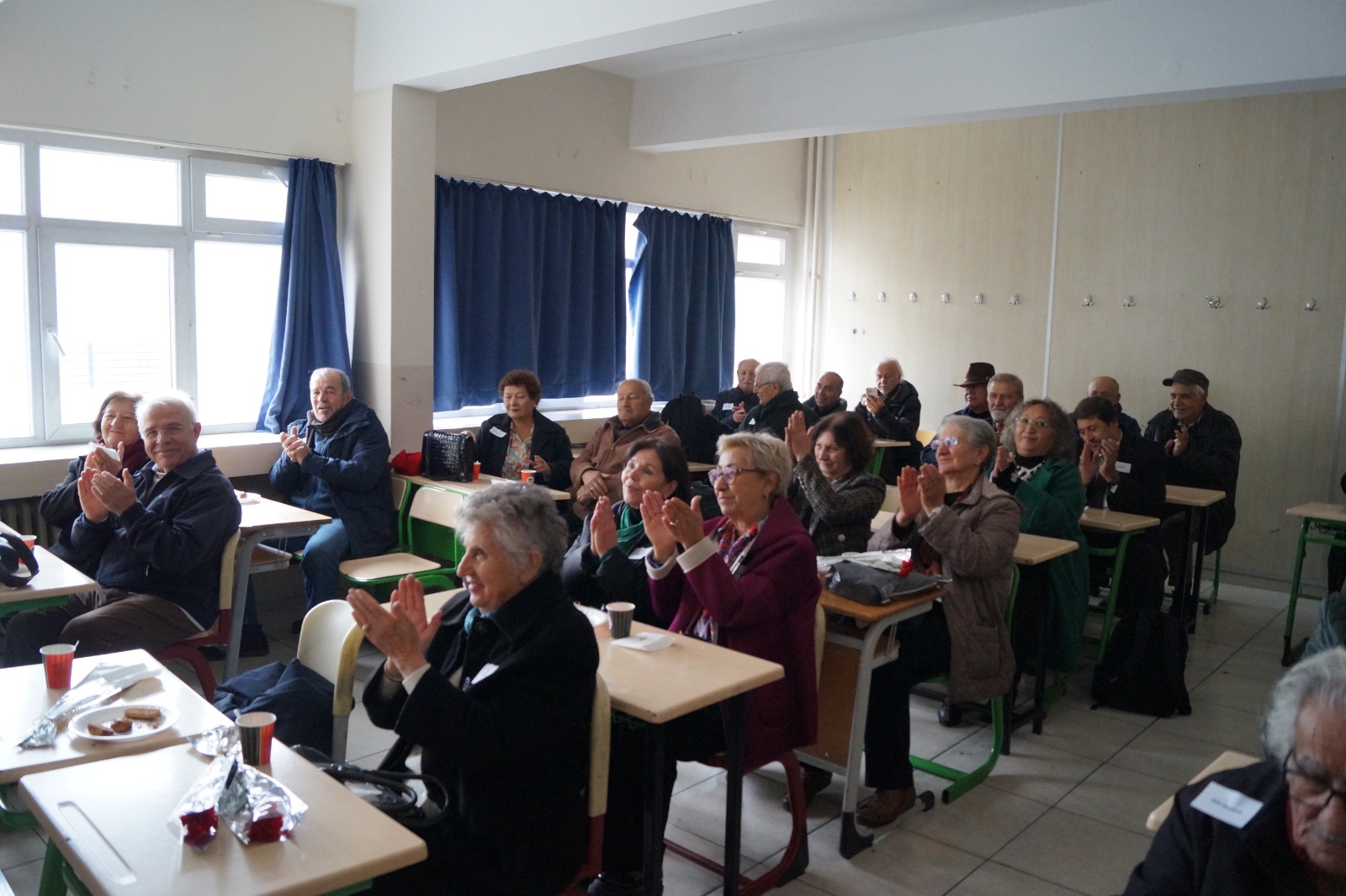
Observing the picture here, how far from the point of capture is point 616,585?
312 centimetres

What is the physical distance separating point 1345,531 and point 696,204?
468 cm

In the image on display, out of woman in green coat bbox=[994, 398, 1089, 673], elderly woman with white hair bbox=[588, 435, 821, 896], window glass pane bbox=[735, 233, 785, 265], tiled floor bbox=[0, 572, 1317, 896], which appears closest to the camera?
elderly woman with white hair bbox=[588, 435, 821, 896]

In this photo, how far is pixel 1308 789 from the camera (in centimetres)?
142

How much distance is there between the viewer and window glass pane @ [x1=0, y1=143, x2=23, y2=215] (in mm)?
4742

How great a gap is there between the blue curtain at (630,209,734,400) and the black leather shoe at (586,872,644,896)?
16.7 feet

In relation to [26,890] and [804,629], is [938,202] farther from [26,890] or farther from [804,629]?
[26,890]

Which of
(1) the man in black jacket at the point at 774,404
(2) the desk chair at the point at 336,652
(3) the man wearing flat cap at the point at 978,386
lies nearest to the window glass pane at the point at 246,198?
(1) the man in black jacket at the point at 774,404

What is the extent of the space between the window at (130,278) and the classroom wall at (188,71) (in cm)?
18

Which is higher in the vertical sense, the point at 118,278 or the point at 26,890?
the point at 118,278

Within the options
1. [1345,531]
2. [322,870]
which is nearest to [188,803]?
[322,870]

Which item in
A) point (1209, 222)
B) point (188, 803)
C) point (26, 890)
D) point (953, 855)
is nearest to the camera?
point (188, 803)

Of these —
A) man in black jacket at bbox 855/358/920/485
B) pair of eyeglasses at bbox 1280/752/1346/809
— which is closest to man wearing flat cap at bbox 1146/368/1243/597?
man in black jacket at bbox 855/358/920/485

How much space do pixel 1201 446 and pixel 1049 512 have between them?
2322 mm

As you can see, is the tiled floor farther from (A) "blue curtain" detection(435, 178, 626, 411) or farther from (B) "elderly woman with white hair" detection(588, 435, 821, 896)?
(A) "blue curtain" detection(435, 178, 626, 411)
